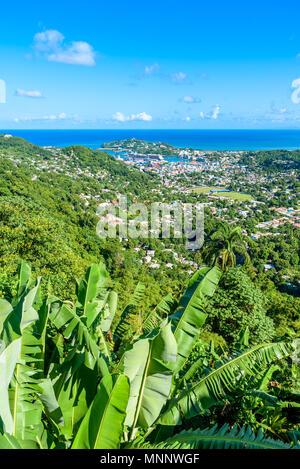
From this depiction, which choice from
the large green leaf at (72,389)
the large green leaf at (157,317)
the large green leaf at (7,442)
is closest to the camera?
the large green leaf at (7,442)

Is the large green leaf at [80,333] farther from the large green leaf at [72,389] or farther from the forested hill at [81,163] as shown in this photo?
the forested hill at [81,163]

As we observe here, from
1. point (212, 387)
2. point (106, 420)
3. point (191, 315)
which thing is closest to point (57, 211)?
point (191, 315)

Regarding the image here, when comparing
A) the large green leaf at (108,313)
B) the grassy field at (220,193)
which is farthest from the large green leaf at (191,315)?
the grassy field at (220,193)

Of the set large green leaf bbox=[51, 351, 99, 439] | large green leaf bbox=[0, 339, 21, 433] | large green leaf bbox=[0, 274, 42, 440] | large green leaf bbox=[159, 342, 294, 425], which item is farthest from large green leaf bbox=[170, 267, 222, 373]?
large green leaf bbox=[0, 339, 21, 433]

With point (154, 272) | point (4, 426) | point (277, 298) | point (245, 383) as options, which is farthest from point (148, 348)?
point (154, 272)

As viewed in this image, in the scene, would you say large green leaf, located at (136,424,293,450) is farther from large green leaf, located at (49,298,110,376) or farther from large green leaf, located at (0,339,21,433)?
large green leaf, located at (0,339,21,433)

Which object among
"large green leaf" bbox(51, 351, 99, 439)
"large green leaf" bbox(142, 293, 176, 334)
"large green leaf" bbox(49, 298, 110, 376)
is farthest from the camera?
"large green leaf" bbox(142, 293, 176, 334)
